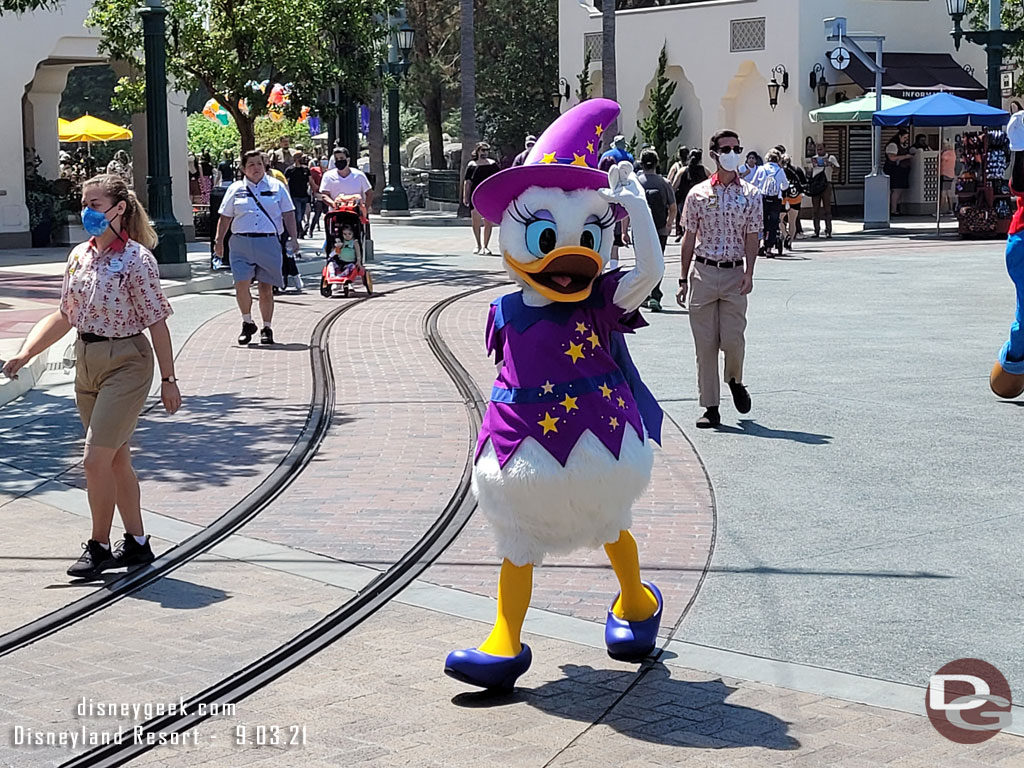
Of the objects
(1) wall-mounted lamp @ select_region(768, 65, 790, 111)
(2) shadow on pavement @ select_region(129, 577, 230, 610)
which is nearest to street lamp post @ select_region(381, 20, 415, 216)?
(1) wall-mounted lamp @ select_region(768, 65, 790, 111)

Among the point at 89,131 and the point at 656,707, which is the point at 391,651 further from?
the point at 89,131

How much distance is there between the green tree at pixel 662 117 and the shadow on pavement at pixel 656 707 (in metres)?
34.5

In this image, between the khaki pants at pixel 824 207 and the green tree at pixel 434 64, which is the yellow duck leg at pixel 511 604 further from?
the green tree at pixel 434 64

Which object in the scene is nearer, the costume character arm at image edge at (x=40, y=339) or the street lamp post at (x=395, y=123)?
the costume character arm at image edge at (x=40, y=339)

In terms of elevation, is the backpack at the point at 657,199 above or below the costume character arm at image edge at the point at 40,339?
above

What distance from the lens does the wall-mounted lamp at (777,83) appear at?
36.4 metres

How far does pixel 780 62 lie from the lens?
3688 cm

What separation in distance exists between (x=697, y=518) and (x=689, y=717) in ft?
9.02

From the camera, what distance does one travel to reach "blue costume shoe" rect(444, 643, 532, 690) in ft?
16.5

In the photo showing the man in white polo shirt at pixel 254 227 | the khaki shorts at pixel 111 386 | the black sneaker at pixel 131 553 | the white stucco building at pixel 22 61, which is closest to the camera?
the khaki shorts at pixel 111 386

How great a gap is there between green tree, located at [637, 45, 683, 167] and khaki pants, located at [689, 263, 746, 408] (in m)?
29.4

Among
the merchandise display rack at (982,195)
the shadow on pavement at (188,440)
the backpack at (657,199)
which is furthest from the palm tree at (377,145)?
the shadow on pavement at (188,440)

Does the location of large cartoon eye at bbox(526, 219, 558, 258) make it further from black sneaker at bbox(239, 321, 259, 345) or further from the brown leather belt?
black sneaker at bbox(239, 321, 259, 345)

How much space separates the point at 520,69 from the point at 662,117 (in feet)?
33.9
